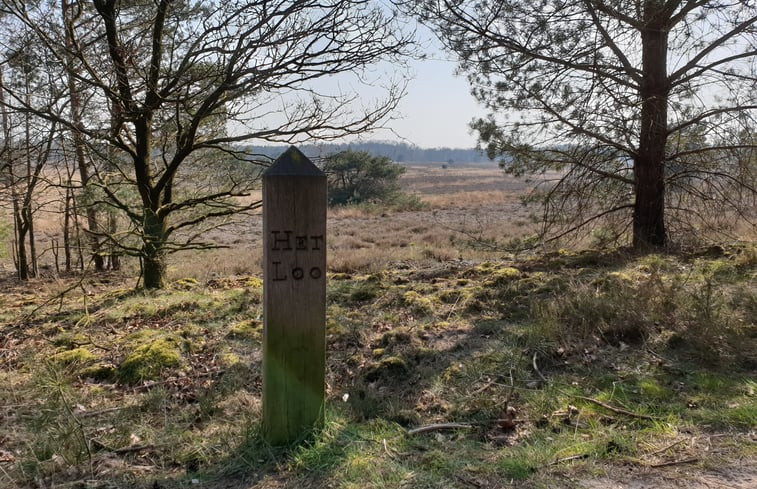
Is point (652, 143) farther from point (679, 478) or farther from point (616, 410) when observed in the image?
point (679, 478)

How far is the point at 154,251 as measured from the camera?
8008mm

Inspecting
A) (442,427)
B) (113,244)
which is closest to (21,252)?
(113,244)

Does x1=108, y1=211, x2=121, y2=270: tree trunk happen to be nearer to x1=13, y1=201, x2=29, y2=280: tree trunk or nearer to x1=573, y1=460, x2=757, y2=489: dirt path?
x1=13, y1=201, x2=29, y2=280: tree trunk

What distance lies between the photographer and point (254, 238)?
853 inches

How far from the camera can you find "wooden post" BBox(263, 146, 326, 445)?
9.82 ft

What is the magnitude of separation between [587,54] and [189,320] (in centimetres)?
727

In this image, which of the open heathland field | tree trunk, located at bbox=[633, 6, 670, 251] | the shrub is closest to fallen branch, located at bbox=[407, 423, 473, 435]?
the open heathland field

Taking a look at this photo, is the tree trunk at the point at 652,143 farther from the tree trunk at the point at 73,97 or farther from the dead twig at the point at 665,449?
the tree trunk at the point at 73,97

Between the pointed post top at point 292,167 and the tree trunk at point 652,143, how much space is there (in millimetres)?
6616

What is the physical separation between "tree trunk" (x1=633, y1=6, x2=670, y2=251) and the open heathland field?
1.54m

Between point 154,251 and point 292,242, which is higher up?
point 292,242

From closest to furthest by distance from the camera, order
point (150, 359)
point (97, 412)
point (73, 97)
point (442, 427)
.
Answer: point (442, 427) < point (97, 412) < point (150, 359) < point (73, 97)

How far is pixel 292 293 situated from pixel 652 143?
7.76 meters

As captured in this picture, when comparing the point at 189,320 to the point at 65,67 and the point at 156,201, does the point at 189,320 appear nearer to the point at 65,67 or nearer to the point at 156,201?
the point at 156,201
